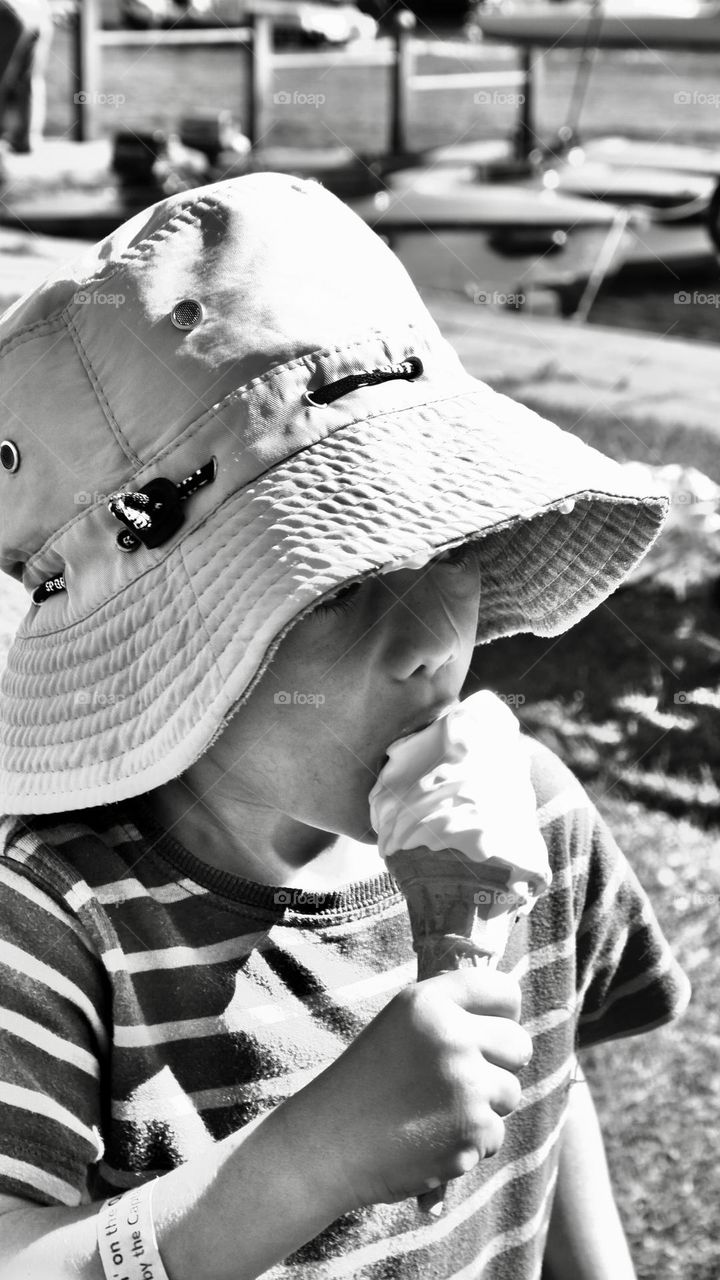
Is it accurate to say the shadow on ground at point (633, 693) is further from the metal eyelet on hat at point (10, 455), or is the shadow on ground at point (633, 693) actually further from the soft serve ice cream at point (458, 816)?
the metal eyelet on hat at point (10, 455)

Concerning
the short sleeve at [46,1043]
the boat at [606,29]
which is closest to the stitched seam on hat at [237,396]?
the short sleeve at [46,1043]

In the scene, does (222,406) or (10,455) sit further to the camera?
(10,455)

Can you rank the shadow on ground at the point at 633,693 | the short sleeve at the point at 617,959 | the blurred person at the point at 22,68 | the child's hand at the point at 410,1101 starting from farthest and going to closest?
the blurred person at the point at 22,68 → the shadow on ground at the point at 633,693 → the short sleeve at the point at 617,959 → the child's hand at the point at 410,1101

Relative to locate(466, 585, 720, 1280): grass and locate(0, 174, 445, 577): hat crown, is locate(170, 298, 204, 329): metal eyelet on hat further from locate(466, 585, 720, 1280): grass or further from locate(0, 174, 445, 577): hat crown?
locate(466, 585, 720, 1280): grass

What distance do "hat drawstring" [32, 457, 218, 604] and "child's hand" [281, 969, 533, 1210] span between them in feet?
1.52

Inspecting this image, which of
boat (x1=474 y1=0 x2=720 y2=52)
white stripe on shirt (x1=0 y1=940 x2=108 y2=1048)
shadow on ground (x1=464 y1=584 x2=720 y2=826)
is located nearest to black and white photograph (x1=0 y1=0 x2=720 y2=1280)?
white stripe on shirt (x1=0 y1=940 x2=108 y2=1048)

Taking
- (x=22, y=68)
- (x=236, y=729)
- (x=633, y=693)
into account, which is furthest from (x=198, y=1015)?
(x=22, y=68)

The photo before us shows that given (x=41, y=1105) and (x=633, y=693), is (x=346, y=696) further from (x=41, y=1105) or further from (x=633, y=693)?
(x=633, y=693)

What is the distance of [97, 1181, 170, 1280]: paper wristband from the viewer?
4.17 feet

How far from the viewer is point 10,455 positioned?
1.42m

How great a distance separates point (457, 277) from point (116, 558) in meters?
8.15

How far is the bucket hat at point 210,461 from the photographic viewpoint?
131 centimetres

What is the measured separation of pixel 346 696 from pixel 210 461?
25cm

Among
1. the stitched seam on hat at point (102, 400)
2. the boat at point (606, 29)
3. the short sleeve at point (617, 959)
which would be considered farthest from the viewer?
the boat at point (606, 29)
